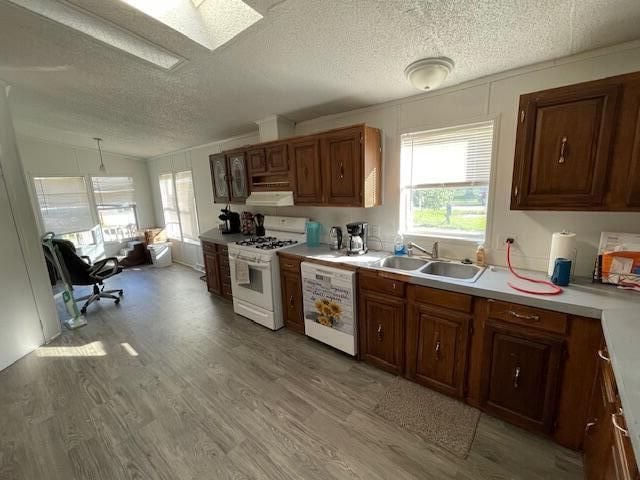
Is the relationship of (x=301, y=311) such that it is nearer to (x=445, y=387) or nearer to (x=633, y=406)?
(x=445, y=387)

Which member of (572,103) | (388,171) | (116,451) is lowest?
(116,451)

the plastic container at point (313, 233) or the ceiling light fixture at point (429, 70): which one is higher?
the ceiling light fixture at point (429, 70)

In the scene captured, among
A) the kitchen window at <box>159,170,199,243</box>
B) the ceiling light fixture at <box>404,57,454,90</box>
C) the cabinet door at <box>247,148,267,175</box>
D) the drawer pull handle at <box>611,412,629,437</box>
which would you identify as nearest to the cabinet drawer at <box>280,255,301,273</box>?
the cabinet door at <box>247,148,267,175</box>

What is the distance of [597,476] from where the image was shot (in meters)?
1.20

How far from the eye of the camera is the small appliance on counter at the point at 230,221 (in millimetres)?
4324

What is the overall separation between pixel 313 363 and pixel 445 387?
3.65 feet

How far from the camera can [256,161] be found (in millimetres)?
3473

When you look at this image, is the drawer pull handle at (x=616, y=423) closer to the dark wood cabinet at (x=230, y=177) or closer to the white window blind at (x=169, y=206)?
the dark wood cabinet at (x=230, y=177)

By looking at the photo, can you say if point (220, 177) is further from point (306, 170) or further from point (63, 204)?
point (63, 204)

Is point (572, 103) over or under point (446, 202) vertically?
over

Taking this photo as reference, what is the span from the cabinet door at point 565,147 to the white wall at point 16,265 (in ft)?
14.6

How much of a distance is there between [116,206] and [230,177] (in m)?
3.89

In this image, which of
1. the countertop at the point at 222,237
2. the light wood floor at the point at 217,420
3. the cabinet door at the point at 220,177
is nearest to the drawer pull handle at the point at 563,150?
the light wood floor at the point at 217,420

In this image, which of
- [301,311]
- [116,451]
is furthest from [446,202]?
[116,451]
